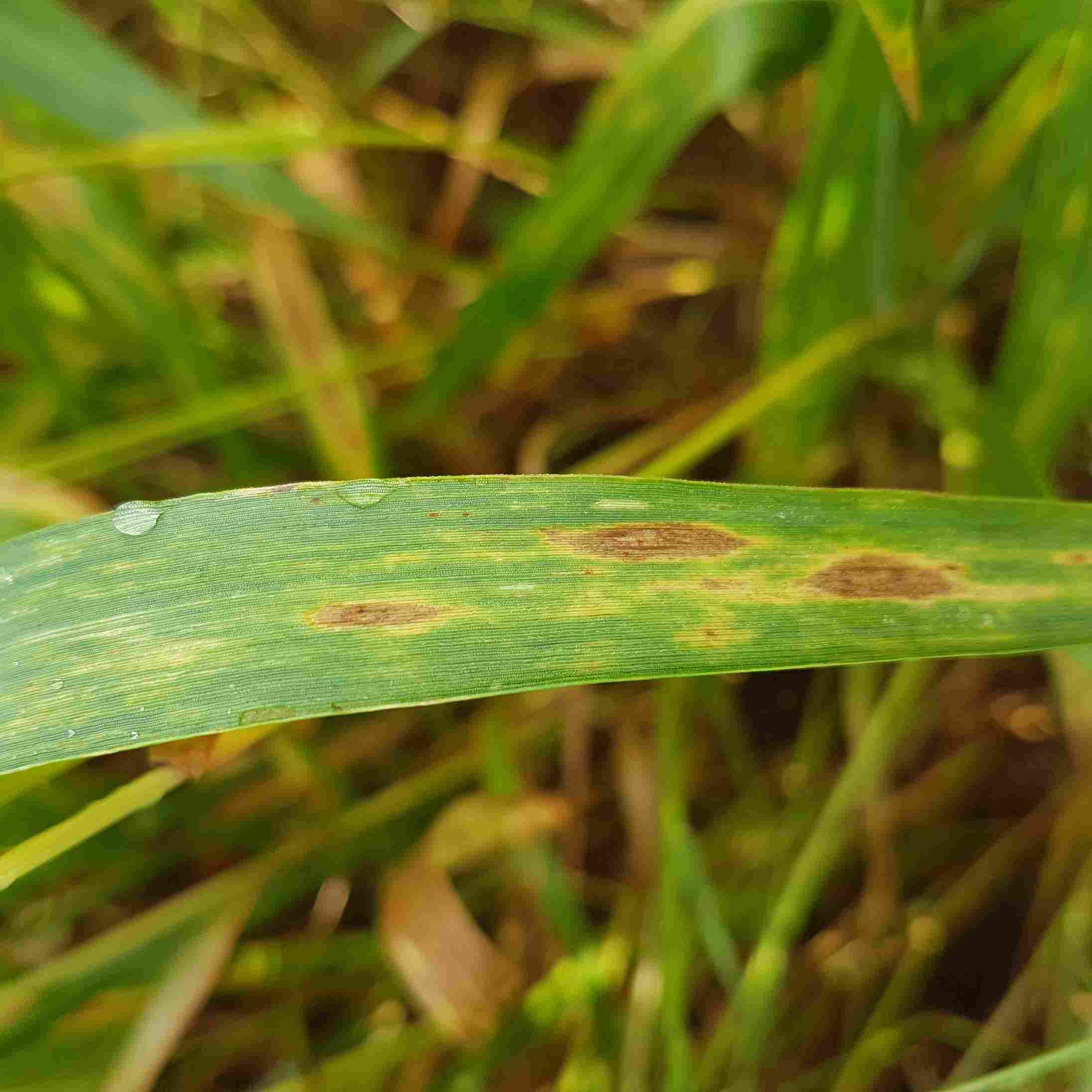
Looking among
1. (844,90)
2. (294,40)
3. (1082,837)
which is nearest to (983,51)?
(844,90)

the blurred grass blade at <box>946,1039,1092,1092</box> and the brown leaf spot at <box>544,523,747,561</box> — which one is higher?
the brown leaf spot at <box>544,523,747,561</box>

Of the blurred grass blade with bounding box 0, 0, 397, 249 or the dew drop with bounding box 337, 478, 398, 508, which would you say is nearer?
the dew drop with bounding box 337, 478, 398, 508

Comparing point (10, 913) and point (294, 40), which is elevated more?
point (294, 40)

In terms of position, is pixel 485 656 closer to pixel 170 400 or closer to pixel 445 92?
pixel 170 400

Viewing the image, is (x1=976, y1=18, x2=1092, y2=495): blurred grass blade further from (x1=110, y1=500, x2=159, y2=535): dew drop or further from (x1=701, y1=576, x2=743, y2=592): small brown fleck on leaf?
(x1=110, y1=500, x2=159, y2=535): dew drop

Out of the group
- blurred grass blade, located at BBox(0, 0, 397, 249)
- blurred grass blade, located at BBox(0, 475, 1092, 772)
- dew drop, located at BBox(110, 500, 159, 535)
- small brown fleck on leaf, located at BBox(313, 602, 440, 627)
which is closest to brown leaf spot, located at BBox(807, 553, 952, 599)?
blurred grass blade, located at BBox(0, 475, 1092, 772)

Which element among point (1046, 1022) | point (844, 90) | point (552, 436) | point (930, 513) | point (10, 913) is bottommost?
point (1046, 1022)

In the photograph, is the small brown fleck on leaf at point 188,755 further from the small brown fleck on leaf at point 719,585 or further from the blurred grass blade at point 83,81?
the blurred grass blade at point 83,81

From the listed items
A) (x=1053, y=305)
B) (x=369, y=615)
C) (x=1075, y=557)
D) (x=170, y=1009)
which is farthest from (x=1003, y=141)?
(x=170, y=1009)
